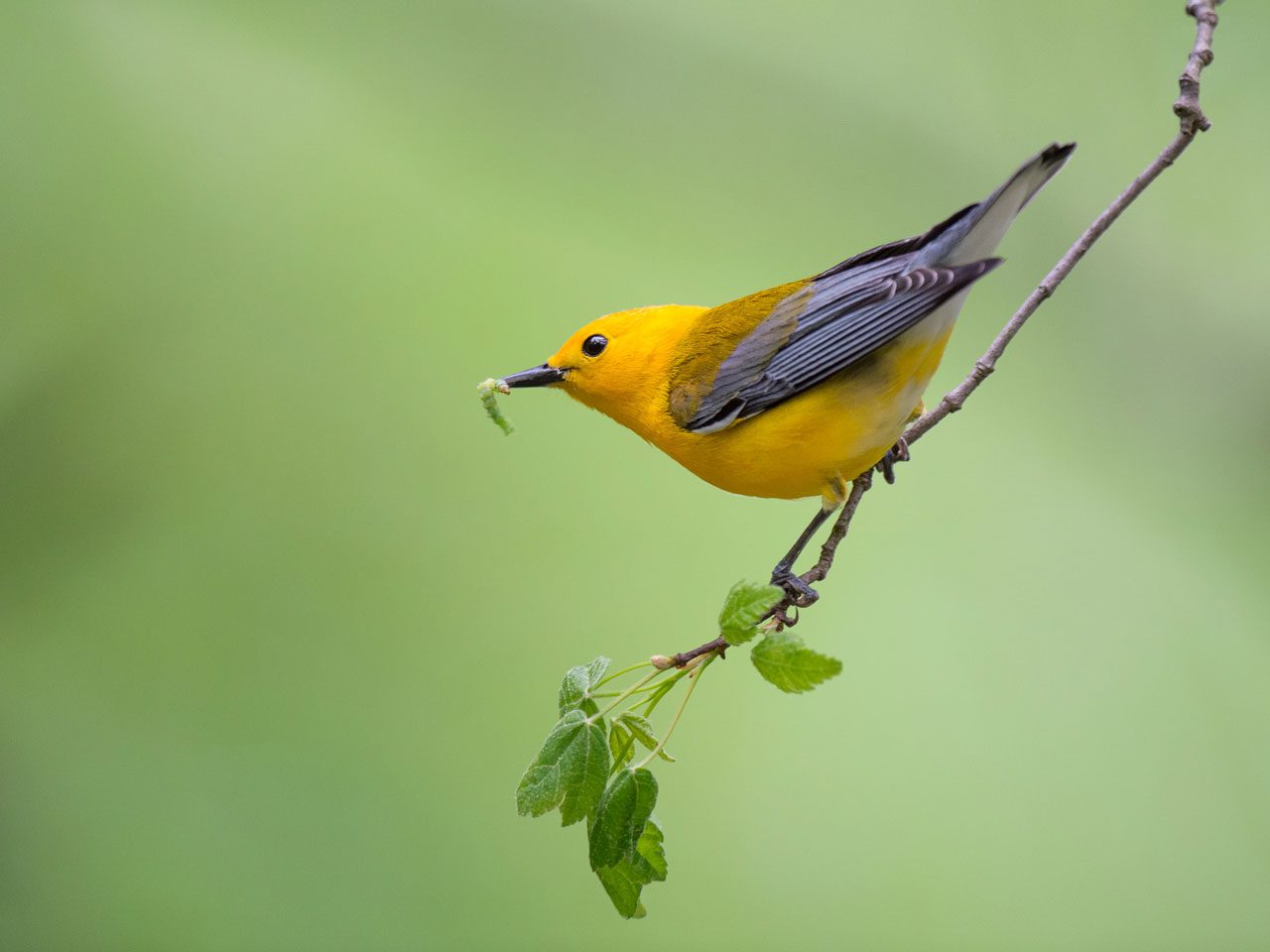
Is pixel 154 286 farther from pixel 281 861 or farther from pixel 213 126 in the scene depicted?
pixel 281 861

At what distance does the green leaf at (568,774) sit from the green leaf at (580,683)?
55mm

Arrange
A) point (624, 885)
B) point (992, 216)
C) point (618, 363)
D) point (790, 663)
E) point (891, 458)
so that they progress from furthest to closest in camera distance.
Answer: point (618, 363), point (891, 458), point (992, 216), point (624, 885), point (790, 663)

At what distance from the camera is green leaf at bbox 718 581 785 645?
2.08 metres

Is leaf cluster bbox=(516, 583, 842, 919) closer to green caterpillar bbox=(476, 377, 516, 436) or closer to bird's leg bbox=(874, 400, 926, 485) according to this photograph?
green caterpillar bbox=(476, 377, 516, 436)

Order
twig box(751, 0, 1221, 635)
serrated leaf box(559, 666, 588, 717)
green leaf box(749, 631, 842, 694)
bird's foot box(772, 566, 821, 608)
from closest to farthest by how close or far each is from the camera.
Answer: green leaf box(749, 631, 842, 694) < serrated leaf box(559, 666, 588, 717) < twig box(751, 0, 1221, 635) < bird's foot box(772, 566, 821, 608)

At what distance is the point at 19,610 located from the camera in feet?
20.1

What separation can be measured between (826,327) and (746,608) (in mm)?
1521

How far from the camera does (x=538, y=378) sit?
3834 millimetres

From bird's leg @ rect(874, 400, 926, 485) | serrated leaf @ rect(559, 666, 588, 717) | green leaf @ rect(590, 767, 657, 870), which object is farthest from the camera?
bird's leg @ rect(874, 400, 926, 485)

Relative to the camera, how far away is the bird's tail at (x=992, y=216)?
9.13 ft

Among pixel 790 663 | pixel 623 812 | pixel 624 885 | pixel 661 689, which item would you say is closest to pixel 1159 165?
pixel 790 663

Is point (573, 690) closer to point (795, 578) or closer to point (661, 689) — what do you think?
point (661, 689)

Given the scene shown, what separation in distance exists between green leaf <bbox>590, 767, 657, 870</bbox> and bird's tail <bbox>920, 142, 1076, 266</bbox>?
5.78 feet

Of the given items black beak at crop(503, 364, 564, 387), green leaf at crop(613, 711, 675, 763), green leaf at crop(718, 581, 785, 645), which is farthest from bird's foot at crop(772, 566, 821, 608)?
black beak at crop(503, 364, 564, 387)
